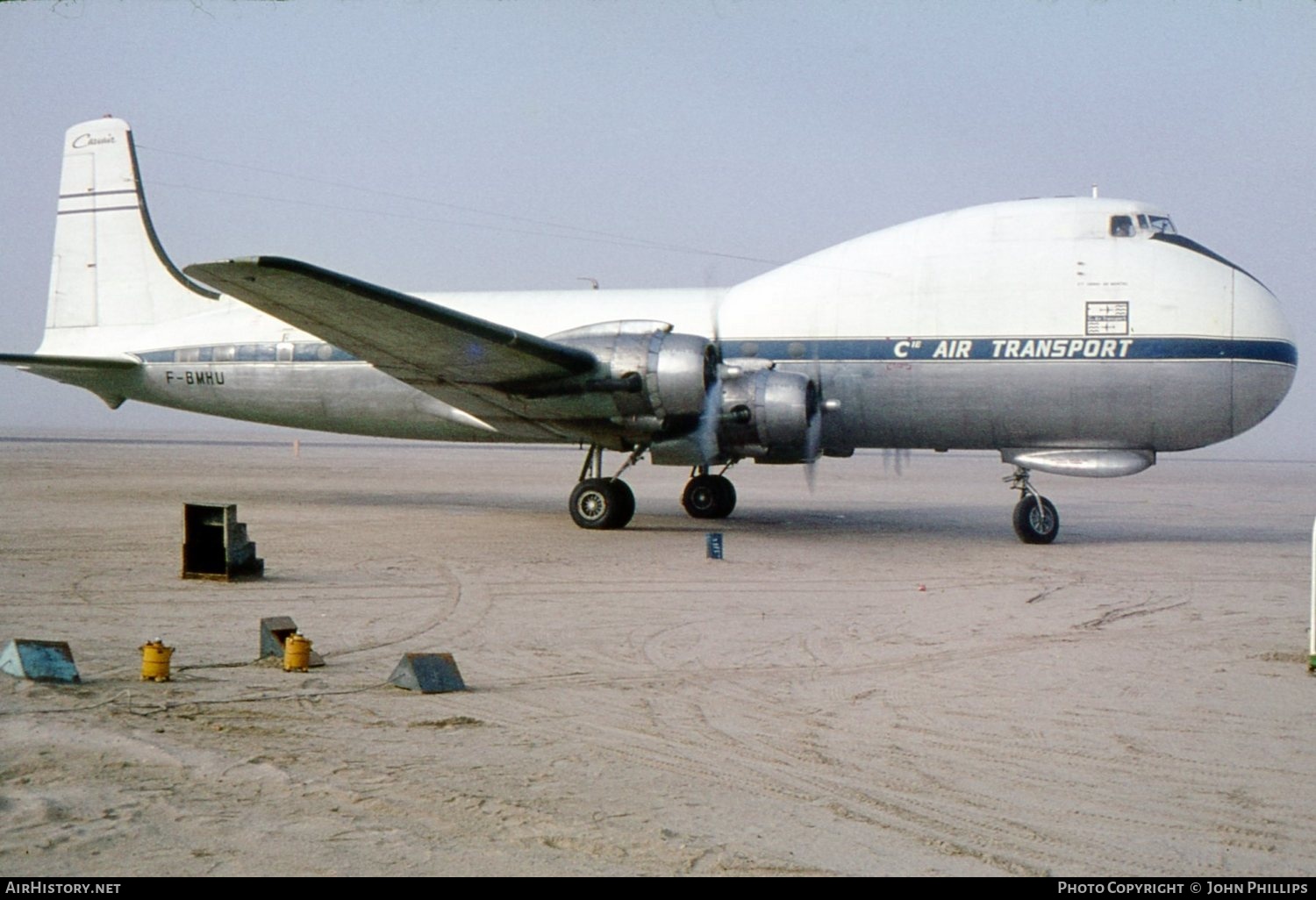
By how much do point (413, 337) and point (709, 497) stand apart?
5.69 m

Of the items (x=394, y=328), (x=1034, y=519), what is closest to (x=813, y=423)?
(x=1034, y=519)

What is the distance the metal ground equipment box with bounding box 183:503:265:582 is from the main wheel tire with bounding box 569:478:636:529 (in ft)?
17.8

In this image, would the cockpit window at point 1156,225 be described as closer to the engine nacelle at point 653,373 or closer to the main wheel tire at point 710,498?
the engine nacelle at point 653,373

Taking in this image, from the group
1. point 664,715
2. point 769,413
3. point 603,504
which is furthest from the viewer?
point 603,504

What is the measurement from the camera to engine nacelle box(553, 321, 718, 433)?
13352 millimetres

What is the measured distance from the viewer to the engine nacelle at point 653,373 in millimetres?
13352

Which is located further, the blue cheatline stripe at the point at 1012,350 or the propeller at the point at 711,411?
the propeller at the point at 711,411

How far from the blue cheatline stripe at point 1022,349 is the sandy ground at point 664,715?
237 centimetres

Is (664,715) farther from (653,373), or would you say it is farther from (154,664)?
(653,373)

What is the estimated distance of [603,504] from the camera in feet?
48.1

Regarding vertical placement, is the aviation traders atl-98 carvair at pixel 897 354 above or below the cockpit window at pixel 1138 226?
below

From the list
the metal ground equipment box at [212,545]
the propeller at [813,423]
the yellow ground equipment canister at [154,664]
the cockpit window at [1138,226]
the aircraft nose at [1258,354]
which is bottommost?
the yellow ground equipment canister at [154,664]

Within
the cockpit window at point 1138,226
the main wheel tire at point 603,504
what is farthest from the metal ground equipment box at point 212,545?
the cockpit window at point 1138,226

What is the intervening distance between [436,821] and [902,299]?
461 inches
